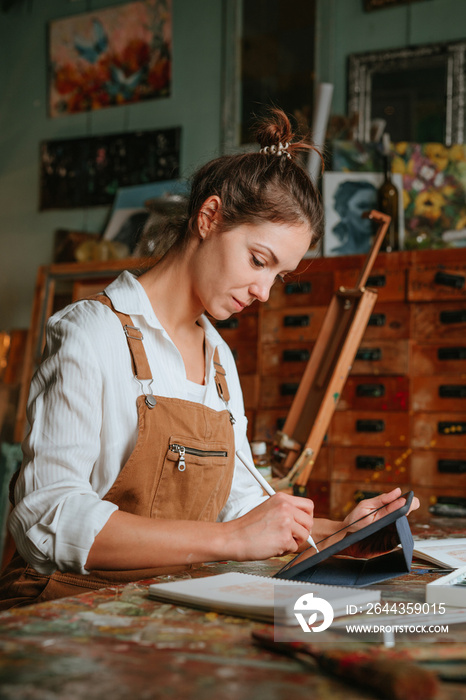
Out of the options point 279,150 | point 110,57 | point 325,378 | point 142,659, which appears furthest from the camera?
point 110,57

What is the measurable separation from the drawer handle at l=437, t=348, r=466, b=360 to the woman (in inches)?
54.4

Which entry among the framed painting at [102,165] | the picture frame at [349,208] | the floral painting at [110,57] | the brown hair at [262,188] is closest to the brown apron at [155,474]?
the brown hair at [262,188]

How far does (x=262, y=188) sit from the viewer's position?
148 cm

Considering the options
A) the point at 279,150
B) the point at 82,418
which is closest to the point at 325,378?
the point at 279,150

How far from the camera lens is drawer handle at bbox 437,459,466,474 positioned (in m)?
2.75

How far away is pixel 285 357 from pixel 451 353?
27.3 inches

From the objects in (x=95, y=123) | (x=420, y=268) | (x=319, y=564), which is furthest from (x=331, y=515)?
(x=95, y=123)

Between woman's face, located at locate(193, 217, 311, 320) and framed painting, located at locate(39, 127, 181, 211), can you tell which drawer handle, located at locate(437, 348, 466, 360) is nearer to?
woman's face, located at locate(193, 217, 311, 320)

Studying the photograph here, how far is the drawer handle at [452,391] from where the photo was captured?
9.16 feet

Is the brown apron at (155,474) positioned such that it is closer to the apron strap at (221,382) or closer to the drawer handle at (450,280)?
the apron strap at (221,382)

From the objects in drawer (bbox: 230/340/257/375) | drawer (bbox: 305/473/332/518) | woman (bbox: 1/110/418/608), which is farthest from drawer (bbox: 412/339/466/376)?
woman (bbox: 1/110/418/608)

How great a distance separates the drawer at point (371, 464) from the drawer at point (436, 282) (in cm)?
63

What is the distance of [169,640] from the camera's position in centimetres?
73

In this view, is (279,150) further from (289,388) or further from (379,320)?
(289,388)
